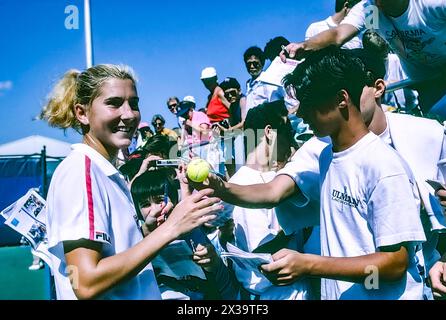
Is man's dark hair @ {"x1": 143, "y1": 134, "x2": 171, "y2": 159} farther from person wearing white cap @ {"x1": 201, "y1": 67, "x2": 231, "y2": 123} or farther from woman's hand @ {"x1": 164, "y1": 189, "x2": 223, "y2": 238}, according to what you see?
woman's hand @ {"x1": 164, "y1": 189, "x2": 223, "y2": 238}

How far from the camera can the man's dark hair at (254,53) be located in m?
2.42

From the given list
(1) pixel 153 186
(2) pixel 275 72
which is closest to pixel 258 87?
(2) pixel 275 72

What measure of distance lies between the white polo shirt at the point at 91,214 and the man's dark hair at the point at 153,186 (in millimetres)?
729

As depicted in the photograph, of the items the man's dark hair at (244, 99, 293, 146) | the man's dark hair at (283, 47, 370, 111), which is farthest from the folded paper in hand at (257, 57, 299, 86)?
the man's dark hair at (283, 47, 370, 111)

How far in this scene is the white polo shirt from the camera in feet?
4.45

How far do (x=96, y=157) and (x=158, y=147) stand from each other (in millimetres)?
1170

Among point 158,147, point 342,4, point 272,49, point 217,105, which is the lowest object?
point 158,147

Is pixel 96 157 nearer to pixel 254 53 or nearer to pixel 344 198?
pixel 344 198

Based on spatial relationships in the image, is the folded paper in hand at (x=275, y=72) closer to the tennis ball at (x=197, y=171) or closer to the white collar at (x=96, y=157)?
the tennis ball at (x=197, y=171)

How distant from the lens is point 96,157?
4.94ft

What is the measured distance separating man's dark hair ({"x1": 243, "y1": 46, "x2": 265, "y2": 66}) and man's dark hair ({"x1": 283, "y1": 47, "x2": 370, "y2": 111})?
2.35ft

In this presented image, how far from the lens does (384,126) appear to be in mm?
1849

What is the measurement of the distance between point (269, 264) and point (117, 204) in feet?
1.66
